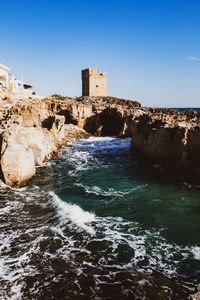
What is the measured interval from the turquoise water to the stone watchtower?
5005 centimetres

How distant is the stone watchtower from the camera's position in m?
60.5

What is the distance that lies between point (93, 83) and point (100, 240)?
57723 mm

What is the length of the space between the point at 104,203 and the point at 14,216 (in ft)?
14.5

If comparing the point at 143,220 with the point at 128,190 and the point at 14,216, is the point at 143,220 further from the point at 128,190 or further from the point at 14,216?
the point at 14,216

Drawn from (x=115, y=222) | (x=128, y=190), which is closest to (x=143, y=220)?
(x=115, y=222)

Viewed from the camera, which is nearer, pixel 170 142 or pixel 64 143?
pixel 170 142

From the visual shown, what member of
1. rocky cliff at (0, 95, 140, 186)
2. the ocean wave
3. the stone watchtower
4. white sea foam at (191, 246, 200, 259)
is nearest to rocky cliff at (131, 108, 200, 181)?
the ocean wave

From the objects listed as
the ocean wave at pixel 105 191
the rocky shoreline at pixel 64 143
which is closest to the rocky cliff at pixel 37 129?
the rocky shoreline at pixel 64 143

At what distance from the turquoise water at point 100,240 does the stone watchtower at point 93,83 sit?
5005 cm

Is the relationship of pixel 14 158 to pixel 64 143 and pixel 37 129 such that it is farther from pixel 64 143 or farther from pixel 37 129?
pixel 64 143

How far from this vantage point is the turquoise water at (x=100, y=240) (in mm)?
6020

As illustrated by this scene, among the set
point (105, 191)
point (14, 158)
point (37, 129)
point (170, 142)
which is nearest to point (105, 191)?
point (105, 191)

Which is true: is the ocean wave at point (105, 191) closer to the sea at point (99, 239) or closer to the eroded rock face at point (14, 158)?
the sea at point (99, 239)

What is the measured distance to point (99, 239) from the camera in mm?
8320
